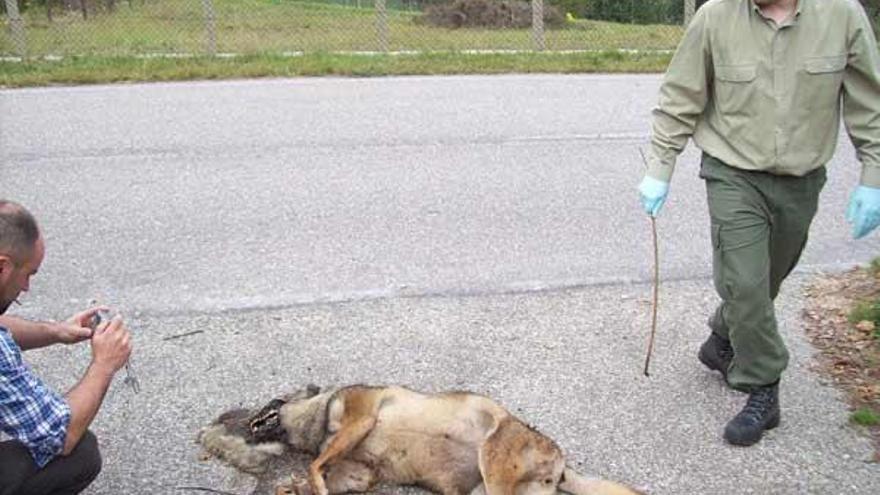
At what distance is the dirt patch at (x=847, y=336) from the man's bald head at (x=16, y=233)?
3170mm

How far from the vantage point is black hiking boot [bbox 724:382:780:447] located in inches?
149

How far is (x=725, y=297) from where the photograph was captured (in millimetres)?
3770

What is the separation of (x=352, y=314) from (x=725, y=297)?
2.01 meters

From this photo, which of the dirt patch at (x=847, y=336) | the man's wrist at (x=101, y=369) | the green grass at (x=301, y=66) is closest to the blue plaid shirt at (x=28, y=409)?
the man's wrist at (x=101, y=369)

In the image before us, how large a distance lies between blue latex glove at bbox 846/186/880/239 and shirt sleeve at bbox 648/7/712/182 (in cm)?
70

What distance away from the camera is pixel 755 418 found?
12.6 ft

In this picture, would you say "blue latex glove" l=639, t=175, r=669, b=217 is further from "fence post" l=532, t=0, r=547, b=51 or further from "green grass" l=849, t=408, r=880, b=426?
"fence post" l=532, t=0, r=547, b=51

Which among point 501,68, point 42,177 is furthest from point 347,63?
point 42,177

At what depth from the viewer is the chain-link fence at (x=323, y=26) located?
41.8 feet

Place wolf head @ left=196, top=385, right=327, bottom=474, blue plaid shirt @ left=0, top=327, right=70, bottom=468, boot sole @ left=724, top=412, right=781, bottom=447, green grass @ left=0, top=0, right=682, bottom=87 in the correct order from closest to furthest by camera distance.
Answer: blue plaid shirt @ left=0, top=327, right=70, bottom=468
wolf head @ left=196, top=385, right=327, bottom=474
boot sole @ left=724, top=412, right=781, bottom=447
green grass @ left=0, top=0, right=682, bottom=87

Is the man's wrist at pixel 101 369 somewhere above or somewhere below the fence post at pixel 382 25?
below

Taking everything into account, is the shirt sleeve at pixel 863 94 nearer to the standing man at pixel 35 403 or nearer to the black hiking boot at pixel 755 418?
the black hiking boot at pixel 755 418

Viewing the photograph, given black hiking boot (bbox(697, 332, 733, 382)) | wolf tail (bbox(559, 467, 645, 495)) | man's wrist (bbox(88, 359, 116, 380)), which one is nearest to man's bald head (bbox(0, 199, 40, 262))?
man's wrist (bbox(88, 359, 116, 380))

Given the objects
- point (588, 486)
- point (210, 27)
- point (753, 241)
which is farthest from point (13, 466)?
point (210, 27)
